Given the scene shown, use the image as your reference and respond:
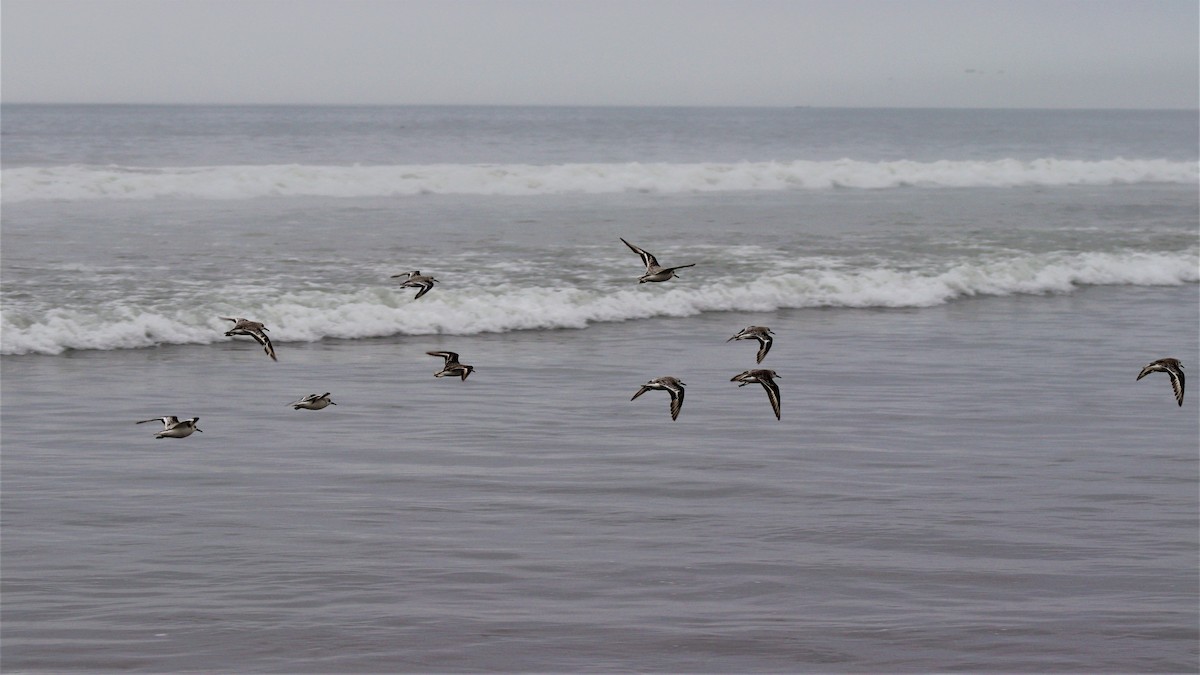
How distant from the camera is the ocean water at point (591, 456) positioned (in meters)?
8.78

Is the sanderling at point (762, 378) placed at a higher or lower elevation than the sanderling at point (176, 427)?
higher

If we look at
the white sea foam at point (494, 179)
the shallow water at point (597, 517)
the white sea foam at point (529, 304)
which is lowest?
the shallow water at point (597, 517)

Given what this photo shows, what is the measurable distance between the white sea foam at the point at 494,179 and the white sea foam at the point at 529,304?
20.4m

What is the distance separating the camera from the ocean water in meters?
8.78

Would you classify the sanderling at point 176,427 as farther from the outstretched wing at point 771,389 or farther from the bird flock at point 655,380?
the outstretched wing at point 771,389

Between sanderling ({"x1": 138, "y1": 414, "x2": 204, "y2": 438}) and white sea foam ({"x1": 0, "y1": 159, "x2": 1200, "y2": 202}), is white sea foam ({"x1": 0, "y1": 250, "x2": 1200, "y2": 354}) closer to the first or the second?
sanderling ({"x1": 138, "y1": 414, "x2": 204, "y2": 438})

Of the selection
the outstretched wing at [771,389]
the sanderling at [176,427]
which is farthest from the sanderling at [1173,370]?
the sanderling at [176,427]

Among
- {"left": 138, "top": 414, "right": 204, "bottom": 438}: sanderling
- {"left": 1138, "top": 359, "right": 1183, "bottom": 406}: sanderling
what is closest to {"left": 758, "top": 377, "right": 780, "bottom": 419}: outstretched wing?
{"left": 1138, "top": 359, "right": 1183, "bottom": 406}: sanderling

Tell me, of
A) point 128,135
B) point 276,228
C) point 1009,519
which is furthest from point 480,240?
point 128,135

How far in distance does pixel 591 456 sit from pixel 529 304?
8.79 meters

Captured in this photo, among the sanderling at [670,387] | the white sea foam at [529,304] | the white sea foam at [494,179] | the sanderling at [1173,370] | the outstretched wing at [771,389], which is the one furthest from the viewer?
the white sea foam at [494,179]

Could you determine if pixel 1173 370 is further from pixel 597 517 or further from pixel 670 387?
pixel 597 517

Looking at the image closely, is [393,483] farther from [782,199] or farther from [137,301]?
[782,199]

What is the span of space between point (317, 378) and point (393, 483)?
512 cm
